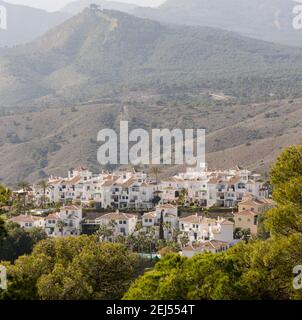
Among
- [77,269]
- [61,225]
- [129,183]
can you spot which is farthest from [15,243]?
[77,269]

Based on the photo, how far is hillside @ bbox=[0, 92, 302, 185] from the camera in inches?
2990

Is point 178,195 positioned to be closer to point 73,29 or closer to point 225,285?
point 225,285

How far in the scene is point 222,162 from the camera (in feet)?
234

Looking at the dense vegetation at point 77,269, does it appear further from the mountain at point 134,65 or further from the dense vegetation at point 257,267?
the mountain at point 134,65

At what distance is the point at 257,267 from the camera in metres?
13.0

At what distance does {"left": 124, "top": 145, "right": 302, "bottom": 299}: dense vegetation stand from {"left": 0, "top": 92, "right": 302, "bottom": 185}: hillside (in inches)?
2045

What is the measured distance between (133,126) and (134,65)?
87.9 meters

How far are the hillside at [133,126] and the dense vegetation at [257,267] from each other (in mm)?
51943

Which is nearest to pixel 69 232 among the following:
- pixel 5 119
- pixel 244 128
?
pixel 244 128

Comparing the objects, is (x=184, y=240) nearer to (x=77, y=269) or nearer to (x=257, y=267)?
(x=77, y=269)

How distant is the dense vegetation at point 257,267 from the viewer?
12.5m

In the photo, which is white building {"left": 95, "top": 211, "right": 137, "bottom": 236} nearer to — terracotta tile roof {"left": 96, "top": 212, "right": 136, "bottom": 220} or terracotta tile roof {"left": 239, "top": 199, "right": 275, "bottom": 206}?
terracotta tile roof {"left": 96, "top": 212, "right": 136, "bottom": 220}

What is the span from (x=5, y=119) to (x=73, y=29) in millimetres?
93341

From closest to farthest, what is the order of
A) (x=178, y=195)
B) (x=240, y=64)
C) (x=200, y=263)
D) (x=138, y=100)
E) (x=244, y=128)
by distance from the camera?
(x=200, y=263)
(x=178, y=195)
(x=244, y=128)
(x=138, y=100)
(x=240, y=64)
